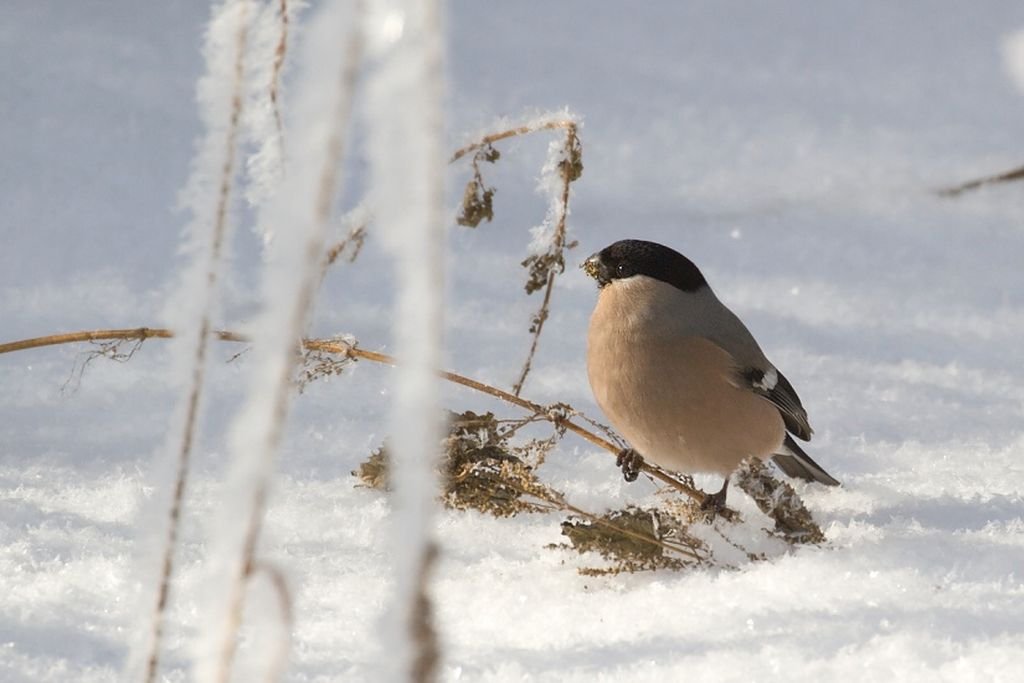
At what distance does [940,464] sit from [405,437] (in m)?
2.10

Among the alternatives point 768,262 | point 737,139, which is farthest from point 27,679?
point 737,139

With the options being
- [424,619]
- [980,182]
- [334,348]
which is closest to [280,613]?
[424,619]

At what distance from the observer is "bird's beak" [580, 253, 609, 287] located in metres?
2.38

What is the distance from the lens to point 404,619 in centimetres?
48

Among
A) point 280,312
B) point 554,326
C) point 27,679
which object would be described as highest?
point 554,326

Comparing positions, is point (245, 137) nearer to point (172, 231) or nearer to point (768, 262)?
point (172, 231)

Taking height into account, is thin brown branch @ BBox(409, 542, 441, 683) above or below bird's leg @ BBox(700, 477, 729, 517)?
below

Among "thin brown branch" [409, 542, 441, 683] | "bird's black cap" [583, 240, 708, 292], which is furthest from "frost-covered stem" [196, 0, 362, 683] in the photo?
"bird's black cap" [583, 240, 708, 292]

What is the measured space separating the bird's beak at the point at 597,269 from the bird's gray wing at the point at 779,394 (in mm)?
348

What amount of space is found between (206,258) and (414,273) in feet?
0.85

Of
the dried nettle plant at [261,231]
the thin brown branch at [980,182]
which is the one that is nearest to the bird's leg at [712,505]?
the thin brown branch at [980,182]

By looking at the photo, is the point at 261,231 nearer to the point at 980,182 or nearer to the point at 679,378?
the point at 980,182

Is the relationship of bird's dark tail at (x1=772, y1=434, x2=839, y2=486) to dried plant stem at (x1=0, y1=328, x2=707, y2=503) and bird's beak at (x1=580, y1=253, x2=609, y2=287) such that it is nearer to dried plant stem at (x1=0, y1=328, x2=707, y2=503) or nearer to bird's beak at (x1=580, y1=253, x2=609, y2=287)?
dried plant stem at (x1=0, y1=328, x2=707, y2=503)

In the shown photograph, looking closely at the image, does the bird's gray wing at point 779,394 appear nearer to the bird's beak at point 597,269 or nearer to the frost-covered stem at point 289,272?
the bird's beak at point 597,269
